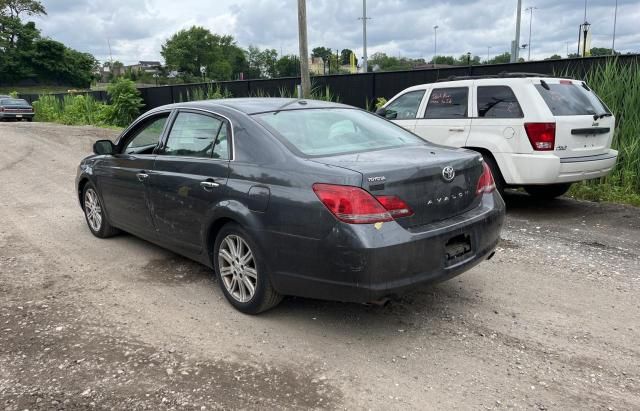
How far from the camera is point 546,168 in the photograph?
6531 mm

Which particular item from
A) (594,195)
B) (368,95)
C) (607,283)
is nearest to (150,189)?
(607,283)

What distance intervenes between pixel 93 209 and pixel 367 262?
14.0ft

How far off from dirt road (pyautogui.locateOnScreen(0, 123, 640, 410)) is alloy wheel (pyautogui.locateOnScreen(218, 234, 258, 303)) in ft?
0.59

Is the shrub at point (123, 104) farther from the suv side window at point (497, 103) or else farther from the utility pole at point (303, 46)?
the suv side window at point (497, 103)

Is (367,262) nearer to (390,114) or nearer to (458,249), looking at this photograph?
(458,249)

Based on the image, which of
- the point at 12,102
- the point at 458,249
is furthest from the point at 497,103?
the point at 12,102

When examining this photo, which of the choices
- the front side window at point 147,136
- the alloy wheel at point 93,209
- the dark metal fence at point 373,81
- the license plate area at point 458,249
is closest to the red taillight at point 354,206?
the license plate area at point 458,249

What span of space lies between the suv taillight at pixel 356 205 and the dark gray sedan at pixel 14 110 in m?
34.3

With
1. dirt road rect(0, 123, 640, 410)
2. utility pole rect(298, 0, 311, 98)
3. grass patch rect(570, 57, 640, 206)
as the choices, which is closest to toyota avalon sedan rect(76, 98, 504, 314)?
dirt road rect(0, 123, 640, 410)

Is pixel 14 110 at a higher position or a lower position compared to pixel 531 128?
lower

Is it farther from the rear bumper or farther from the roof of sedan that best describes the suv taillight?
the roof of sedan

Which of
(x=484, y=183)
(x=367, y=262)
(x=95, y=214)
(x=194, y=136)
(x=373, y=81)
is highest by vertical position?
(x=373, y=81)

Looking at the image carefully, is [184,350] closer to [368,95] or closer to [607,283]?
[607,283]

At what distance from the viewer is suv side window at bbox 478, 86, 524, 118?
22.6ft
